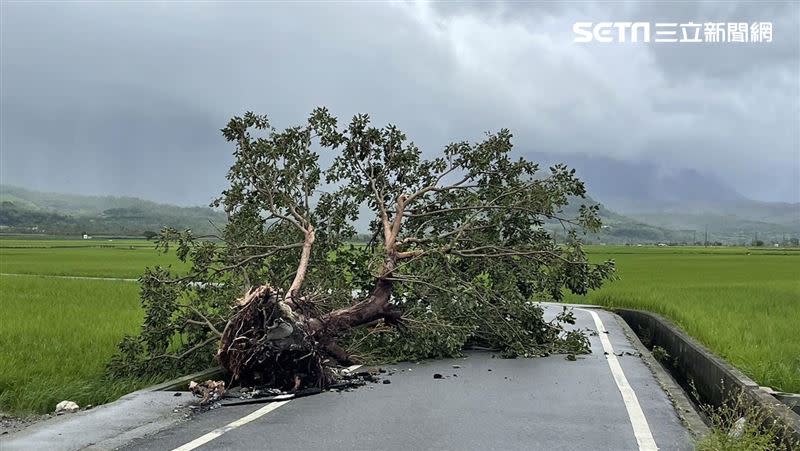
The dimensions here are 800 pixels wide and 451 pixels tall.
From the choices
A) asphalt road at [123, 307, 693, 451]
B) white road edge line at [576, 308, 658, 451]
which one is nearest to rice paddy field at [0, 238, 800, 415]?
white road edge line at [576, 308, 658, 451]

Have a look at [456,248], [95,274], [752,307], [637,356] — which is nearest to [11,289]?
[95,274]

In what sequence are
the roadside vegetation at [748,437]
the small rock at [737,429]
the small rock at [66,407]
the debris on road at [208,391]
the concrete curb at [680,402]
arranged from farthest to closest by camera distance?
the debris on road at [208,391] < the small rock at [66,407] < the concrete curb at [680,402] < the small rock at [737,429] < the roadside vegetation at [748,437]

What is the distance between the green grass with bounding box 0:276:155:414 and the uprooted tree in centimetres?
66

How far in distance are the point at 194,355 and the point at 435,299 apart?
3.35m

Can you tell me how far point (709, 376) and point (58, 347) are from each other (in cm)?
863

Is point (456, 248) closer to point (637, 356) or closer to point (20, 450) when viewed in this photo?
point (637, 356)

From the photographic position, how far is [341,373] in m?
9.45

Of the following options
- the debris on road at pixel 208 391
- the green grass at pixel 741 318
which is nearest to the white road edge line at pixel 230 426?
the debris on road at pixel 208 391

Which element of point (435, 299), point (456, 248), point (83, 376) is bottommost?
point (83, 376)

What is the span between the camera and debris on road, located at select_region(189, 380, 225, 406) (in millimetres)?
7602

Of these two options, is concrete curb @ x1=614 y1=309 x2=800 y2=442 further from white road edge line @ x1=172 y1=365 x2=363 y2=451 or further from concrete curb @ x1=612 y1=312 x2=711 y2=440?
white road edge line @ x1=172 y1=365 x2=363 y2=451

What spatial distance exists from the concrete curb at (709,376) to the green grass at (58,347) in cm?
662

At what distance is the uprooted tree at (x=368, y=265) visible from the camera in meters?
9.73

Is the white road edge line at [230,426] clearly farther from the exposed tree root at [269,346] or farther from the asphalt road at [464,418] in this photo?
the exposed tree root at [269,346]
